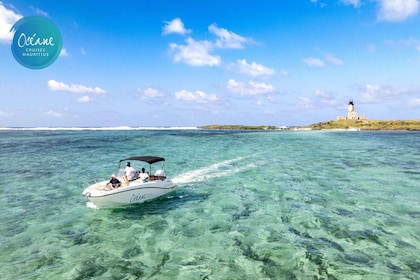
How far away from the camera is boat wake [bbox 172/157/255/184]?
88.5ft

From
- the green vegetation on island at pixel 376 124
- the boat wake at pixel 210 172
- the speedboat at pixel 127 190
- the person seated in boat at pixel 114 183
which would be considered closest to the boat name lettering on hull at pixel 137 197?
the speedboat at pixel 127 190

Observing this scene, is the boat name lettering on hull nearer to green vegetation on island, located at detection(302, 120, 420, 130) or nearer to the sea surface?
the sea surface

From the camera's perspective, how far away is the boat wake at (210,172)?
2698 cm

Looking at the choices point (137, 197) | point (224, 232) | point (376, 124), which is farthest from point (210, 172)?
point (376, 124)

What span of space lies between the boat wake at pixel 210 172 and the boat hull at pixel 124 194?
6.62 metres

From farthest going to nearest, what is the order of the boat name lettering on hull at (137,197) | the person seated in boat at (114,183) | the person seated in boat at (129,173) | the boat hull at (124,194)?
the person seated in boat at (129,173), the boat name lettering on hull at (137,197), the person seated in boat at (114,183), the boat hull at (124,194)

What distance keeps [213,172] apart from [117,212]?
1436cm

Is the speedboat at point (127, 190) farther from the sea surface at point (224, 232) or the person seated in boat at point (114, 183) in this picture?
the sea surface at point (224, 232)

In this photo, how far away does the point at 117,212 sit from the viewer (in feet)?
57.2

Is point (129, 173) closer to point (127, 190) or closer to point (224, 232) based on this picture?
point (127, 190)

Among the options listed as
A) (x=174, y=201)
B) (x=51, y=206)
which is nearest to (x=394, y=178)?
(x=174, y=201)

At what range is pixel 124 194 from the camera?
691 inches

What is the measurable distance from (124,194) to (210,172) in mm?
13916

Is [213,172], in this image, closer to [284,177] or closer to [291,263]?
[284,177]
